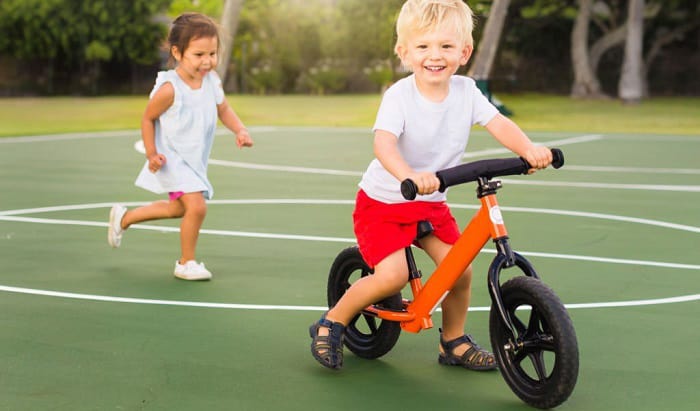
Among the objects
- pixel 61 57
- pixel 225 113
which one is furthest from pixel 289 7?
pixel 225 113

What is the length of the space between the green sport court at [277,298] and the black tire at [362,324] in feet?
0.24

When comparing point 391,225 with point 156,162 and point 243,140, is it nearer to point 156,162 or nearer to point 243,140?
point 243,140

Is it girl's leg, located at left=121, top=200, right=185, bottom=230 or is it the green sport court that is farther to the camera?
girl's leg, located at left=121, top=200, right=185, bottom=230

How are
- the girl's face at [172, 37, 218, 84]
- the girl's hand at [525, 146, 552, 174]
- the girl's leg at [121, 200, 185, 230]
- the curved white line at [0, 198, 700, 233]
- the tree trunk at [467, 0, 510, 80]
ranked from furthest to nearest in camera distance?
the tree trunk at [467, 0, 510, 80] → the curved white line at [0, 198, 700, 233] → the girl's leg at [121, 200, 185, 230] → the girl's face at [172, 37, 218, 84] → the girl's hand at [525, 146, 552, 174]

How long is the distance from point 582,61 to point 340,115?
1453 centimetres

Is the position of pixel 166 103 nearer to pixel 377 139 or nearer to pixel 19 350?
pixel 19 350

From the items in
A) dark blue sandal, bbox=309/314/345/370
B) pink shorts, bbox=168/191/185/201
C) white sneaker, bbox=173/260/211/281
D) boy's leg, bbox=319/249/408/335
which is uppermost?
boy's leg, bbox=319/249/408/335

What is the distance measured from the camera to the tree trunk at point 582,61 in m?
41.2

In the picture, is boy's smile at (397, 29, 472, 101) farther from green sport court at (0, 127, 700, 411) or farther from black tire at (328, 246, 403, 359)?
green sport court at (0, 127, 700, 411)

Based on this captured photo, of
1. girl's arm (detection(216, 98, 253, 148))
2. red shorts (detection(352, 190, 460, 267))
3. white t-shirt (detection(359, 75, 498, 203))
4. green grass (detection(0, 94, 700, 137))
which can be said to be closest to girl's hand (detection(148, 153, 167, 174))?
girl's arm (detection(216, 98, 253, 148))

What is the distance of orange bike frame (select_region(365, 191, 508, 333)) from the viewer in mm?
4906

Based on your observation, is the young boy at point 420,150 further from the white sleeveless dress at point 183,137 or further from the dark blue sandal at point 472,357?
the white sleeveless dress at point 183,137

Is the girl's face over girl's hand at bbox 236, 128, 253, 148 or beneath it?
over

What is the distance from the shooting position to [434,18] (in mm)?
5039
